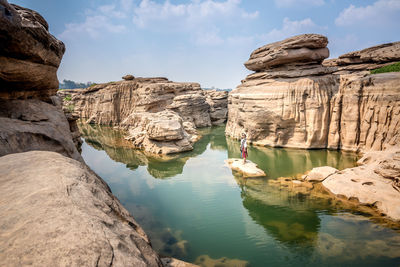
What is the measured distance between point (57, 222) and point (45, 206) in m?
0.28

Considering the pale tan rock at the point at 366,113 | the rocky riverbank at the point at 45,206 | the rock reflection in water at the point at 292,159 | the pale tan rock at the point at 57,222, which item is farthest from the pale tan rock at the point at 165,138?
the pale tan rock at the point at 57,222

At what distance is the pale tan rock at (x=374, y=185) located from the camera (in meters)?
6.35

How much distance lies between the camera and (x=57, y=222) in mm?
1823

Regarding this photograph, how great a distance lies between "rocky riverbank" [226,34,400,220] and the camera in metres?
11.3

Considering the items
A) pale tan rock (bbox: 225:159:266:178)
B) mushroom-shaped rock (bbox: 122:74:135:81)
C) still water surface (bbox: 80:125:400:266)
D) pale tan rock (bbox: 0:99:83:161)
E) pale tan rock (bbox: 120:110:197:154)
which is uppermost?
mushroom-shaped rock (bbox: 122:74:135:81)

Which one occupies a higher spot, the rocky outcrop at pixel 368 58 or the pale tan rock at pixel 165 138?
the rocky outcrop at pixel 368 58

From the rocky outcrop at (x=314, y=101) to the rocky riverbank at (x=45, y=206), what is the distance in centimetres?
1279

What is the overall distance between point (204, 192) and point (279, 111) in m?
8.86

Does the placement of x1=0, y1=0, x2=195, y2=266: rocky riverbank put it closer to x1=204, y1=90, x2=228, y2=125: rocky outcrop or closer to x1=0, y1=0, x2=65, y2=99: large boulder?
x1=0, y1=0, x2=65, y2=99: large boulder

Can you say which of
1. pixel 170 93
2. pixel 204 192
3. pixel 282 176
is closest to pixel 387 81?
pixel 282 176

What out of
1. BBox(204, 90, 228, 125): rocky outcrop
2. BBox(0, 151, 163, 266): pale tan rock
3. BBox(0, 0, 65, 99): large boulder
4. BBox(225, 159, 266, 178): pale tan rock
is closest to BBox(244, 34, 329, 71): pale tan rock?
BBox(225, 159, 266, 178): pale tan rock

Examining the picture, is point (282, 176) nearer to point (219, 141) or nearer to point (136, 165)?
point (136, 165)

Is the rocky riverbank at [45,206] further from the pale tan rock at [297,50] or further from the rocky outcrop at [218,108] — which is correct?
the rocky outcrop at [218,108]

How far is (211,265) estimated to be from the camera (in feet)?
15.5
